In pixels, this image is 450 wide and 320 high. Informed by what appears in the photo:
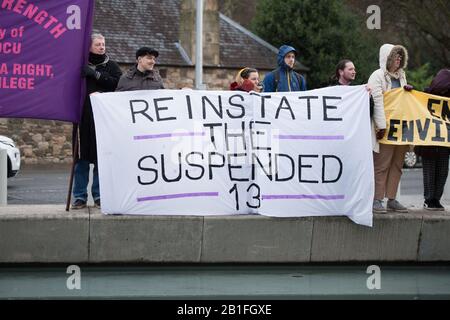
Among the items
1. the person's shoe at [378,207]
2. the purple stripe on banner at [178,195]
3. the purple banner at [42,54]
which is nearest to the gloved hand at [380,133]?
the person's shoe at [378,207]

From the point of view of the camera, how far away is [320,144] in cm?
896

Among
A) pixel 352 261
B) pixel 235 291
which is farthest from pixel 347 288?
pixel 235 291

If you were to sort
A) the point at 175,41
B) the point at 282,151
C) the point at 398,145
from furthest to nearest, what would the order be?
the point at 175,41 < the point at 398,145 < the point at 282,151

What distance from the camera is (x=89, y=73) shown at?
9055 mm

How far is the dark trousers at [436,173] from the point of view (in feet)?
32.3

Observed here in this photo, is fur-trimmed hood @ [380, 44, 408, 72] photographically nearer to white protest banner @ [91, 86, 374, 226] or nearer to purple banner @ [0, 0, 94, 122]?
white protest banner @ [91, 86, 374, 226]

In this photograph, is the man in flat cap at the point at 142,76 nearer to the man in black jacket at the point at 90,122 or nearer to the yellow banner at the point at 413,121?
the man in black jacket at the point at 90,122

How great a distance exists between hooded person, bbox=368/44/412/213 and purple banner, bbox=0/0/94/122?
2.89 meters

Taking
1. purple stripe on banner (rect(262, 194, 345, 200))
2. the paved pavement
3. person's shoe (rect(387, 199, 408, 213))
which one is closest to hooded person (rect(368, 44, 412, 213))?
person's shoe (rect(387, 199, 408, 213))

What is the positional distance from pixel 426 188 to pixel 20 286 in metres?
4.32

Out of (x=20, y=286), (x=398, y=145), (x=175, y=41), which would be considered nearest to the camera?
(x=20, y=286)

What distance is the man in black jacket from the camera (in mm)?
9148
